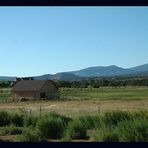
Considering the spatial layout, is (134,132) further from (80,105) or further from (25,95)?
(25,95)

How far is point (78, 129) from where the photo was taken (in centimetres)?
1241

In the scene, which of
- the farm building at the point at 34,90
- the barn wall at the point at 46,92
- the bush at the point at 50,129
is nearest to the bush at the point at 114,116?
the bush at the point at 50,129

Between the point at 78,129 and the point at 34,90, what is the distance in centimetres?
6456

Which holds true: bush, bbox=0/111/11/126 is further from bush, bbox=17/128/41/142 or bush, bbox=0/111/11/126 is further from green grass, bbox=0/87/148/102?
green grass, bbox=0/87/148/102

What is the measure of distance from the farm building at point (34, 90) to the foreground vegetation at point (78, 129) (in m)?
57.9

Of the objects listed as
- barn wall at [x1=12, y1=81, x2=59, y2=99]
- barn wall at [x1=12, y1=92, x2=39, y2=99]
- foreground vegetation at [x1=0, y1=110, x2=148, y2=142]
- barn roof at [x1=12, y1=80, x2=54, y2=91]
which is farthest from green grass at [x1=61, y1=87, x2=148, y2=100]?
foreground vegetation at [x1=0, y1=110, x2=148, y2=142]

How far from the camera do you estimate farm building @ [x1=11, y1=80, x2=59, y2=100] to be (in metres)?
77.1

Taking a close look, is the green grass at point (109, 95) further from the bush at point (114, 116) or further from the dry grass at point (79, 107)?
the bush at point (114, 116)

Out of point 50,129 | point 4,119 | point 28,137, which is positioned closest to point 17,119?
point 4,119
